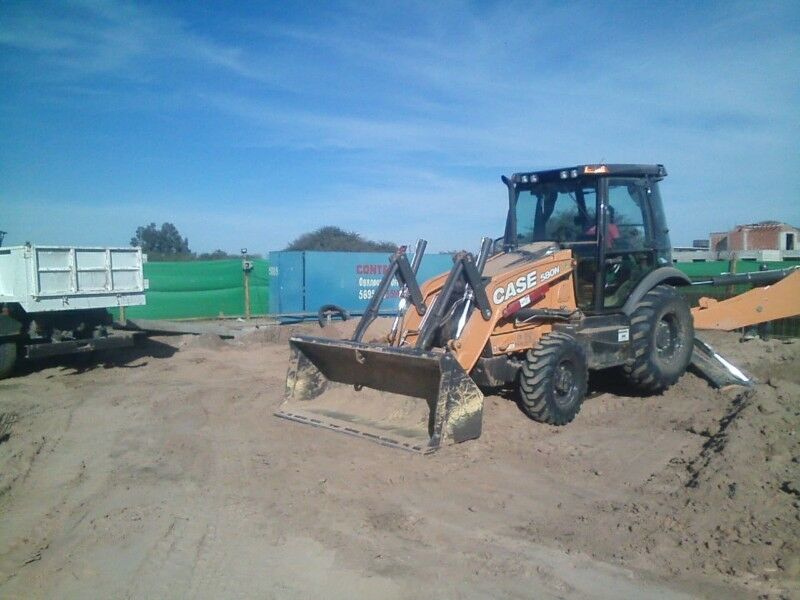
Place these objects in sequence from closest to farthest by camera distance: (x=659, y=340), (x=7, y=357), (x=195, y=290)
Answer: (x=659, y=340) < (x=7, y=357) < (x=195, y=290)

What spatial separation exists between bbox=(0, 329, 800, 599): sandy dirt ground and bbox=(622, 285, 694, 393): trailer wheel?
0.38 meters

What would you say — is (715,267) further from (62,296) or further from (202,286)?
(62,296)

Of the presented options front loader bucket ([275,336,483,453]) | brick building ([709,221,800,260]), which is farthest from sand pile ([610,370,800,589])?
brick building ([709,221,800,260])

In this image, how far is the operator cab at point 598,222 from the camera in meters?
8.19

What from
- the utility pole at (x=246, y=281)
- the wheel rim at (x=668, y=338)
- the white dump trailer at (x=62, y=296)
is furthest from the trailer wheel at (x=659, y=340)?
the utility pole at (x=246, y=281)

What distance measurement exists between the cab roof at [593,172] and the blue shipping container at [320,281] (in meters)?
8.91

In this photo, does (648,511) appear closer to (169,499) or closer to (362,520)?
(362,520)

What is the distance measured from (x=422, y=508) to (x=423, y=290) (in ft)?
10.9

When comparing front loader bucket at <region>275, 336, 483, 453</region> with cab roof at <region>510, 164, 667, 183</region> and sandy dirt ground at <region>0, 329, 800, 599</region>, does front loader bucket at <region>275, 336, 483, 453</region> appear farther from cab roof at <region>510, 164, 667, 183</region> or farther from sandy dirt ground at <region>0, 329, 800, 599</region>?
cab roof at <region>510, 164, 667, 183</region>

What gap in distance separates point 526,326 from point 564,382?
73cm

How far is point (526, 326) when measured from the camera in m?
7.86

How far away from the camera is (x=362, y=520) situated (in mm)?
5047

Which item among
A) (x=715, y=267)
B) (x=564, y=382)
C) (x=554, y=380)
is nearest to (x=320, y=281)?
(x=715, y=267)

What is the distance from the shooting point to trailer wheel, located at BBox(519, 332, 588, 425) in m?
7.19
